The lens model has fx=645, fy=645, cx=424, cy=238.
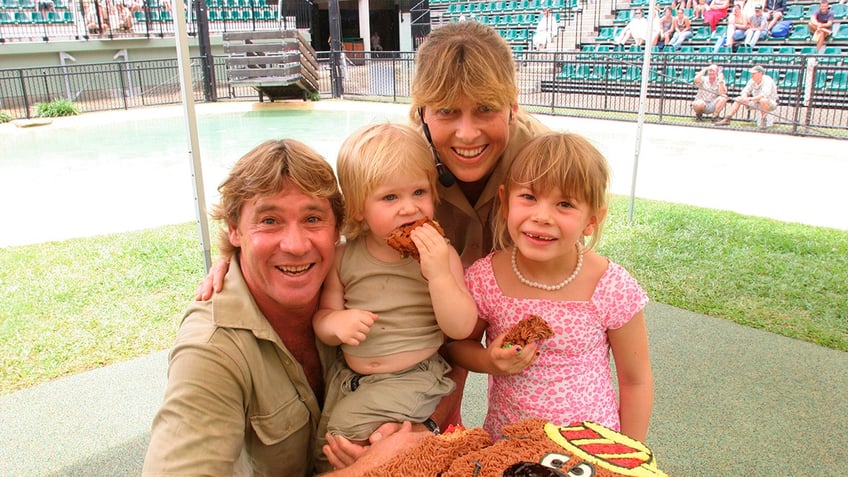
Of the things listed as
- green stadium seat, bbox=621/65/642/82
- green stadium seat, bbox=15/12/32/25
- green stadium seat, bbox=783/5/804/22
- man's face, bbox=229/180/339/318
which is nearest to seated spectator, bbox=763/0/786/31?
green stadium seat, bbox=783/5/804/22

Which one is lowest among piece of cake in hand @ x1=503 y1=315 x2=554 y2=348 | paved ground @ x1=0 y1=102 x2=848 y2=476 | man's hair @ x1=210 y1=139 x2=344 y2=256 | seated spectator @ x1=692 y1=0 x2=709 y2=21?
paved ground @ x1=0 y1=102 x2=848 y2=476

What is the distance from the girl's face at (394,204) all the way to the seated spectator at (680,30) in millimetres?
17573

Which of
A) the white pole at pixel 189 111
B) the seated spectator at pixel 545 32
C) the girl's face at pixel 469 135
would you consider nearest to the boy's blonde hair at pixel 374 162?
the girl's face at pixel 469 135

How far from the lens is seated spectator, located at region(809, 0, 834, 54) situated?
47.9ft

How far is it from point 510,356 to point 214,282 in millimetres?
864

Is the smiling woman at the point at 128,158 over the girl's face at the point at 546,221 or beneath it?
beneath

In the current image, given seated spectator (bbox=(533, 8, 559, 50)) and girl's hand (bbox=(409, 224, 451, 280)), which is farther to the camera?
seated spectator (bbox=(533, 8, 559, 50))

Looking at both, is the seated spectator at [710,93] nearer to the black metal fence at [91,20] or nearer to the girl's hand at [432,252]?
the black metal fence at [91,20]

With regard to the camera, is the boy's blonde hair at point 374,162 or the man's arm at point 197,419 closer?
the man's arm at point 197,419

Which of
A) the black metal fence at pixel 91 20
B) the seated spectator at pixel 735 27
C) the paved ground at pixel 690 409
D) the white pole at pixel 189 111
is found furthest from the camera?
the black metal fence at pixel 91 20

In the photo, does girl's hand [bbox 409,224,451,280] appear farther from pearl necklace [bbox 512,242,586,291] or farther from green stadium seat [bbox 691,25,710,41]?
green stadium seat [bbox 691,25,710,41]

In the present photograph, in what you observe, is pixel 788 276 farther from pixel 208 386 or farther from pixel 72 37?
pixel 72 37

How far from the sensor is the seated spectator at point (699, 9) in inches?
704

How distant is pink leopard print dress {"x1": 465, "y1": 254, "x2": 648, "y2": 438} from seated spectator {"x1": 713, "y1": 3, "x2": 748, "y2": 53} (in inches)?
651
